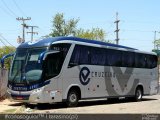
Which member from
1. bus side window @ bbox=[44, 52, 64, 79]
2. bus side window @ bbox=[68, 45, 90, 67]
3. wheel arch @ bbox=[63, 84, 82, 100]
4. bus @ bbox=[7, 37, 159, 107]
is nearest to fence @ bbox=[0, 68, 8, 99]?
bus @ bbox=[7, 37, 159, 107]

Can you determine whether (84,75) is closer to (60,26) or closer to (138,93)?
(138,93)

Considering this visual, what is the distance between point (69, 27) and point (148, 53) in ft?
97.3

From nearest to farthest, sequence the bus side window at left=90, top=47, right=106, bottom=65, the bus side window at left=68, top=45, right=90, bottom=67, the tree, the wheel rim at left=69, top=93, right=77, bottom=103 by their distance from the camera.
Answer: the bus side window at left=68, top=45, right=90, bottom=67, the wheel rim at left=69, top=93, right=77, bottom=103, the bus side window at left=90, top=47, right=106, bottom=65, the tree

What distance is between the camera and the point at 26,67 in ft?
68.7

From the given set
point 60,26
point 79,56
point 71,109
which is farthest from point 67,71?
point 60,26

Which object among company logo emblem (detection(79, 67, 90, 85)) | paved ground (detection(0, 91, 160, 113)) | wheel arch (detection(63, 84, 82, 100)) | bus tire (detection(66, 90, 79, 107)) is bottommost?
paved ground (detection(0, 91, 160, 113))

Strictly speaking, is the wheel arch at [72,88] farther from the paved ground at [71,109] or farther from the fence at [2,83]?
the fence at [2,83]

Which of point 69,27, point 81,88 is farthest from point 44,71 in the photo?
point 69,27

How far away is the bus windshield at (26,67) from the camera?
2052cm

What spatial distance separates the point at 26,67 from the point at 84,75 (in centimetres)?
356

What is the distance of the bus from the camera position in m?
20.6

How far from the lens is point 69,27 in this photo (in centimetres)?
5900

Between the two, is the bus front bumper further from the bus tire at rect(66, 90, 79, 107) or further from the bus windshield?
the bus tire at rect(66, 90, 79, 107)

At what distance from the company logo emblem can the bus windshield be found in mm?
2919
